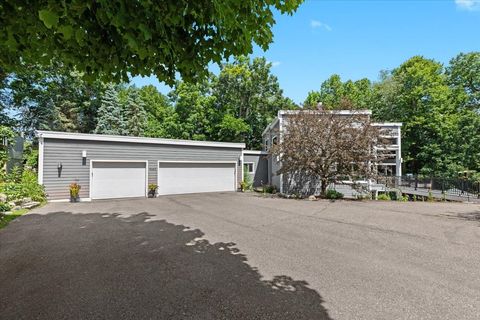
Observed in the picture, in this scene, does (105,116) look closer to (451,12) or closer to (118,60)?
(118,60)

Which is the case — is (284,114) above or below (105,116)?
below

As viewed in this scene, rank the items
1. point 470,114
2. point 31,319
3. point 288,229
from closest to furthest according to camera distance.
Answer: point 31,319, point 288,229, point 470,114

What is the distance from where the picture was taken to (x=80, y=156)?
1212 centimetres

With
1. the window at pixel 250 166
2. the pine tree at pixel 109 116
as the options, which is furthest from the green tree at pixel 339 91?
the pine tree at pixel 109 116

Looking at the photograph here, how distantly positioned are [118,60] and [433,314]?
5.04 m

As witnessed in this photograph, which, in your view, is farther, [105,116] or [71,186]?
[105,116]

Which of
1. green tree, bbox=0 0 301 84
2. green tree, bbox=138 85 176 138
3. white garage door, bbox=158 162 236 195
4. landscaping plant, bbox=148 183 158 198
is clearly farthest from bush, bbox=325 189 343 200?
green tree, bbox=138 85 176 138

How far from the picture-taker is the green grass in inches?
272

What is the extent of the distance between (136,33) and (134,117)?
26543mm

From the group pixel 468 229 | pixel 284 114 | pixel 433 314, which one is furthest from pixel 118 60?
pixel 284 114

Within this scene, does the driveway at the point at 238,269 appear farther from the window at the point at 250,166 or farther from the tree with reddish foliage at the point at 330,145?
the window at the point at 250,166

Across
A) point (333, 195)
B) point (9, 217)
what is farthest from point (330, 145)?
point (9, 217)

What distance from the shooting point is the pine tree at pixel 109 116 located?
25.3 metres

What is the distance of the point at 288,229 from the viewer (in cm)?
666
